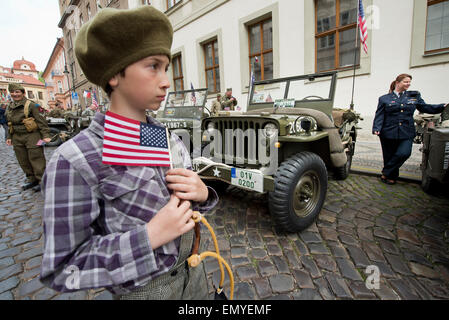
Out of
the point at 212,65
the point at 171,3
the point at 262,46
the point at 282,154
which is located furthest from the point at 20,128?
the point at 171,3

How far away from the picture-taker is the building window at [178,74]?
38.9 ft

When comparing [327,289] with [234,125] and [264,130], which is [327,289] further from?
[234,125]

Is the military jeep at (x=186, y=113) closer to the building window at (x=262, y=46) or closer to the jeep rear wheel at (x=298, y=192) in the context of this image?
the jeep rear wheel at (x=298, y=192)

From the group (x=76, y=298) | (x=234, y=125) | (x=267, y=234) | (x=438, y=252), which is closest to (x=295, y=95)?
(x=234, y=125)

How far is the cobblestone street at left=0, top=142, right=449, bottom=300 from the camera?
67.5 inches

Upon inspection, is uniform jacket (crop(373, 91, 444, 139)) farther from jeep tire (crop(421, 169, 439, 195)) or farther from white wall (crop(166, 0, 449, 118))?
white wall (crop(166, 0, 449, 118))

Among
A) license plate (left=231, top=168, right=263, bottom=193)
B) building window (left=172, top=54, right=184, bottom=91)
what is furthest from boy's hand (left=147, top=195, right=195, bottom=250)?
building window (left=172, top=54, right=184, bottom=91)

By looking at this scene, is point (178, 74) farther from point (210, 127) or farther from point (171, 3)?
point (210, 127)

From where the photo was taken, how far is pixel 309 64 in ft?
21.9

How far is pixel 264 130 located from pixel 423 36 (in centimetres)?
503

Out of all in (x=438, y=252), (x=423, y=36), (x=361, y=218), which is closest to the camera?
(x=438, y=252)

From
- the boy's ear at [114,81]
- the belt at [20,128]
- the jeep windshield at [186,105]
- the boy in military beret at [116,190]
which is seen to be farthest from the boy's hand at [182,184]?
the belt at [20,128]

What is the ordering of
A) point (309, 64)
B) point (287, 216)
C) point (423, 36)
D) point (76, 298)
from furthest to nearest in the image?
point (309, 64) < point (423, 36) < point (287, 216) < point (76, 298)

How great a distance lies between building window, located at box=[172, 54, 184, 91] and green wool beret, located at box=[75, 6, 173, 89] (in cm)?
1173
